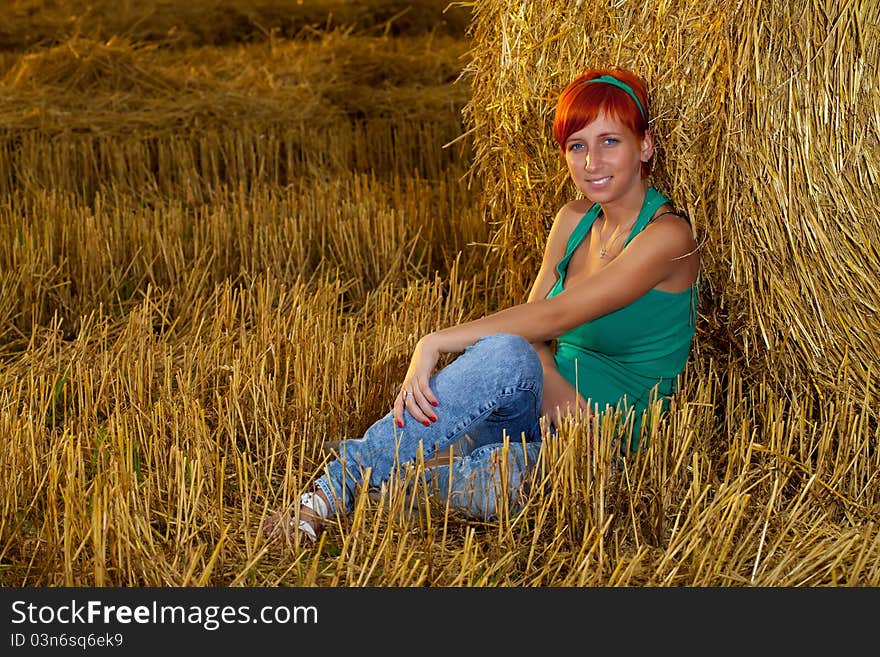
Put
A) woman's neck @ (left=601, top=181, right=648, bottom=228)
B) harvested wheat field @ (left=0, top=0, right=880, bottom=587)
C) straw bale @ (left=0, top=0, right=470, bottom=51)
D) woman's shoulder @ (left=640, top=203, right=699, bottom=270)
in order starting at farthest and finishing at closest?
straw bale @ (left=0, top=0, right=470, bottom=51) → woman's neck @ (left=601, top=181, right=648, bottom=228) → woman's shoulder @ (left=640, top=203, right=699, bottom=270) → harvested wheat field @ (left=0, top=0, right=880, bottom=587)

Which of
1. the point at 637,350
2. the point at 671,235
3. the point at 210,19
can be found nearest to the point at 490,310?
the point at 637,350

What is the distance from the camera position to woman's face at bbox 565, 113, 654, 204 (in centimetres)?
285

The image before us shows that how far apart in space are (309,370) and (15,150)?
2.89 m

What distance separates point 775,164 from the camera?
268 centimetres

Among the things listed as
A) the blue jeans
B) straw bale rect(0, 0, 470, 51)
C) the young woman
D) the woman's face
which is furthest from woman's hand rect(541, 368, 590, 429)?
straw bale rect(0, 0, 470, 51)

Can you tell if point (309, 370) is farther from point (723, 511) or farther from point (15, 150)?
point (15, 150)

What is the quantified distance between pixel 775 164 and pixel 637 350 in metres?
0.53

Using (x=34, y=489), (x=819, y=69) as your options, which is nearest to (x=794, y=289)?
(x=819, y=69)

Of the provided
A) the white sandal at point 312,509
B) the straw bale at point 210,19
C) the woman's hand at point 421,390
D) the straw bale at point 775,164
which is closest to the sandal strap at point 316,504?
the white sandal at point 312,509

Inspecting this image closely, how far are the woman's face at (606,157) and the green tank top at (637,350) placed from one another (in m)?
0.08

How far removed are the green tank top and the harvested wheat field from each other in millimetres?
74

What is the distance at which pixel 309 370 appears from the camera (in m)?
3.18

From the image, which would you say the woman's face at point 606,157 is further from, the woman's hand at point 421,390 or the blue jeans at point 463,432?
the woman's hand at point 421,390

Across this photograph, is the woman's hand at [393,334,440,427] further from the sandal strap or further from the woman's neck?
the woman's neck
